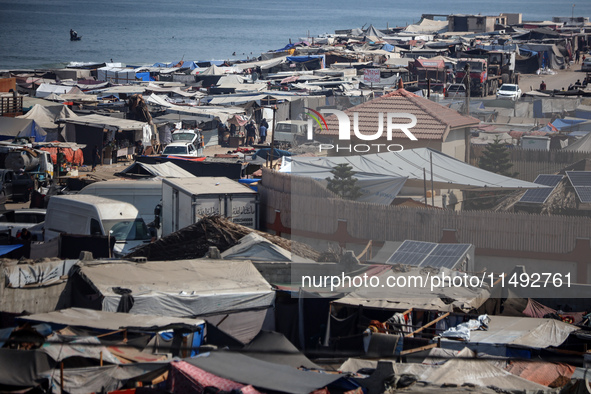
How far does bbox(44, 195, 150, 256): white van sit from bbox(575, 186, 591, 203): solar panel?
25.0 ft

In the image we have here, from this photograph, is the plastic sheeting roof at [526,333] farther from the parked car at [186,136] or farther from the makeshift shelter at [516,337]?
the parked car at [186,136]

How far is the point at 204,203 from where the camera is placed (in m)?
13.9

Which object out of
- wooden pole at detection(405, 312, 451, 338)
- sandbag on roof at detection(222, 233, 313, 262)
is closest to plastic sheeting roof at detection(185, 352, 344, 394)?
wooden pole at detection(405, 312, 451, 338)

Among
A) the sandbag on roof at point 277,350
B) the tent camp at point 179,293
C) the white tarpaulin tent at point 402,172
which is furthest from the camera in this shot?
the white tarpaulin tent at point 402,172

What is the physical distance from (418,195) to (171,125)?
16.5 metres

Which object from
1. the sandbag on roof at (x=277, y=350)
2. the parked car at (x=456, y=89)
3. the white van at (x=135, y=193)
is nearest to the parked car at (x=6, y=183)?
the white van at (x=135, y=193)

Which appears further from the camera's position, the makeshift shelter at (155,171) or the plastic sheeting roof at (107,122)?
the plastic sheeting roof at (107,122)

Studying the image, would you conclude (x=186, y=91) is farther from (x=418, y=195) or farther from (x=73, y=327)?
(x=73, y=327)

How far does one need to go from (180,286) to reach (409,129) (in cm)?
716

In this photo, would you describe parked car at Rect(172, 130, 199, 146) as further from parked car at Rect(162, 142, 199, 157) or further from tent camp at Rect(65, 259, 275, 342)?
tent camp at Rect(65, 259, 275, 342)

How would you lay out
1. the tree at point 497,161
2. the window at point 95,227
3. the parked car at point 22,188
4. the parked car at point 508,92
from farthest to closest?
the parked car at point 508,92
the parked car at point 22,188
the tree at point 497,161
the window at point 95,227

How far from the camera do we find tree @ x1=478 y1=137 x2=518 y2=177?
14.6 metres

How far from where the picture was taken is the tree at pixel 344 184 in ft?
44.5

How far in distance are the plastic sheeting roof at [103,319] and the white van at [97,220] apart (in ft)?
15.7
